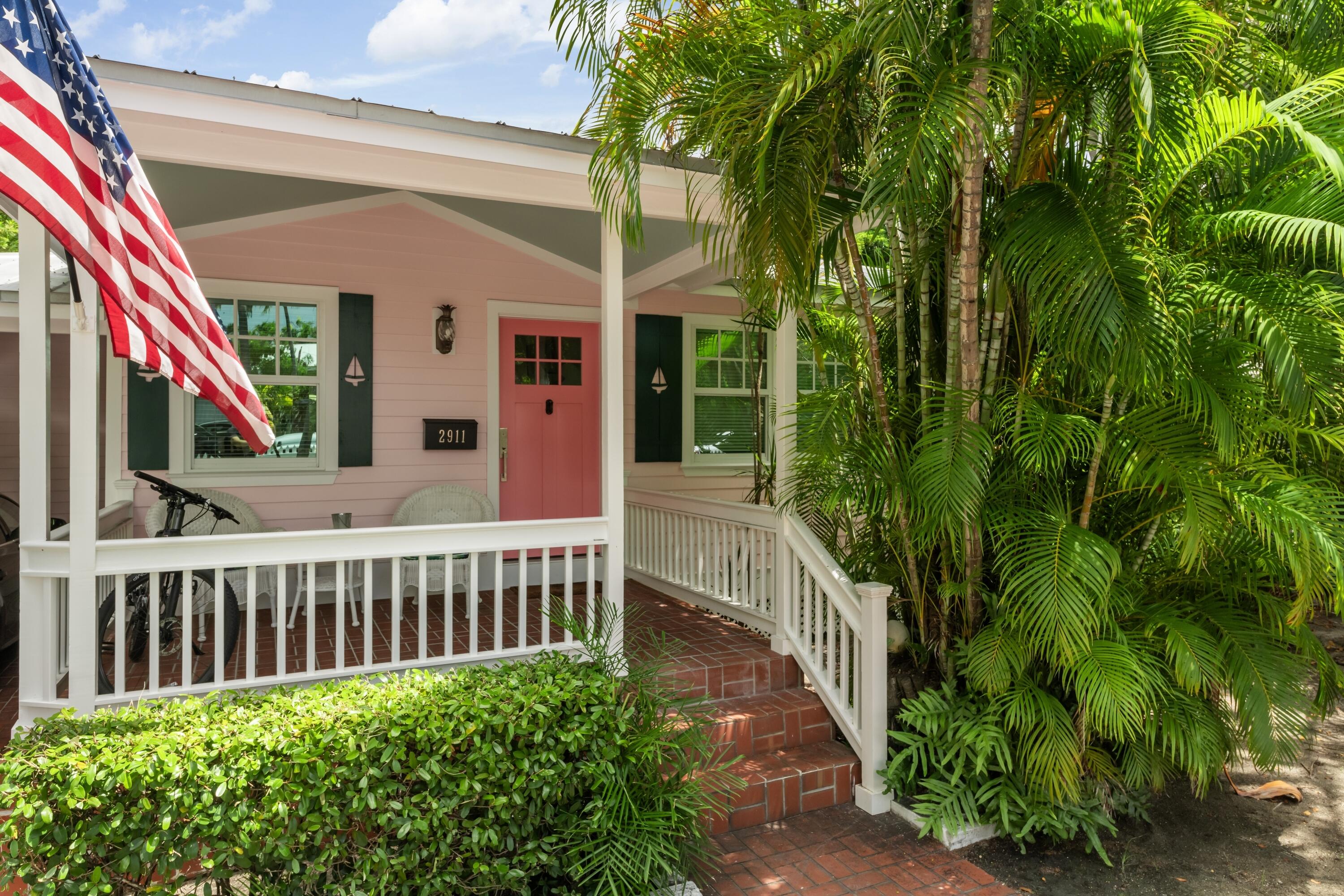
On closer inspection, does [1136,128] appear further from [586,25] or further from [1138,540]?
[586,25]

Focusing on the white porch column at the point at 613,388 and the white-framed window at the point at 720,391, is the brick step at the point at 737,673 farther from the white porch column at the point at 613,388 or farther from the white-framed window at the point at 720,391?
the white-framed window at the point at 720,391

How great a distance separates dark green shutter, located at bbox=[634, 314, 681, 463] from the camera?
620 cm

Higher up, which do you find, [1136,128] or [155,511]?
[1136,128]

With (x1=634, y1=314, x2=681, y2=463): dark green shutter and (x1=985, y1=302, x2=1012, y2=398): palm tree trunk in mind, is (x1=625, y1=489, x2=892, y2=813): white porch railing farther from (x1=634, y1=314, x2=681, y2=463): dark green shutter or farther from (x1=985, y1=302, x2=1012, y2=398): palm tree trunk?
(x1=985, y1=302, x2=1012, y2=398): palm tree trunk

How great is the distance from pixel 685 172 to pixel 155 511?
3516 millimetres

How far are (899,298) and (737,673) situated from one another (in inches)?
74.7

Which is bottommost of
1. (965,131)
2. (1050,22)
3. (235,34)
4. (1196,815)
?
(1196,815)

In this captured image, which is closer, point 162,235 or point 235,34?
point 162,235

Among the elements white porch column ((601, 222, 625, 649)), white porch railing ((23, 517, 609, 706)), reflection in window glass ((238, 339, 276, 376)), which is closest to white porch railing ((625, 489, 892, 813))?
white porch railing ((23, 517, 609, 706))

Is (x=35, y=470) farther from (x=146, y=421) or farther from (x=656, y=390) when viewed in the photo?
(x=656, y=390)

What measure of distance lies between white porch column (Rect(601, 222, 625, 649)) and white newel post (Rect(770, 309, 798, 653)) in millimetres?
855

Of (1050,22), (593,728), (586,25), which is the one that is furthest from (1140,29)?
(593,728)

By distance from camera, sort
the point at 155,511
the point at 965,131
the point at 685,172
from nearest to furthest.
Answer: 1. the point at 965,131
2. the point at 685,172
3. the point at 155,511

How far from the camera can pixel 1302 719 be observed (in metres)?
3.08
